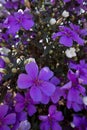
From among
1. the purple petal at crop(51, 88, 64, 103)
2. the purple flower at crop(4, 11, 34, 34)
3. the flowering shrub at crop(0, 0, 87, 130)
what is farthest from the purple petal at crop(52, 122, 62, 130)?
the purple flower at crop(4, 11, 34, 34)

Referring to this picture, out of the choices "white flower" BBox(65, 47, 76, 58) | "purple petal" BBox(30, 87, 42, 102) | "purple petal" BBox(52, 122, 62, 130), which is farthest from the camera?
"white flower" BBox(65, 47, 76, 58)

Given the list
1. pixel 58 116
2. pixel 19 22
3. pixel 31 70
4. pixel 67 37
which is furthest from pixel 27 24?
Result: pixel 58 116

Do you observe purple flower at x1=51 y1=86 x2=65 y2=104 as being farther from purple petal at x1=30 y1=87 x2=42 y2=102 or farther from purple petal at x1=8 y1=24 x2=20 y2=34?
purple petal at x1=8 y1=24 x2=20 y2=34

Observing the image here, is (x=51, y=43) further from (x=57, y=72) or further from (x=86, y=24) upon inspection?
(x=86, y=24)

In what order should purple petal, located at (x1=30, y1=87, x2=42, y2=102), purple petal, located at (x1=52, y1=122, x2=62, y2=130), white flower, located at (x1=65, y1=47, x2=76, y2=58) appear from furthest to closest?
white flower, located at (x1=65, y1=47, x2=76, y2=58) → purple petal, located at (x1=52, y1=122, x2=62, y2=130) → purple petal, located at (x1=30, y1=87, x2=42, y2=102)

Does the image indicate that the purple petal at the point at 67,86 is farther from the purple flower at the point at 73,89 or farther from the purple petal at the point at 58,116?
the purple petal at the point at 58,116

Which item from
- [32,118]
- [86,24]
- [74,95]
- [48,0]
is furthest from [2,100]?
[48,0]

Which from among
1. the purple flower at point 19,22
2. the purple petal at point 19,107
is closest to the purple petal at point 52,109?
the purple petal at point 19,107
